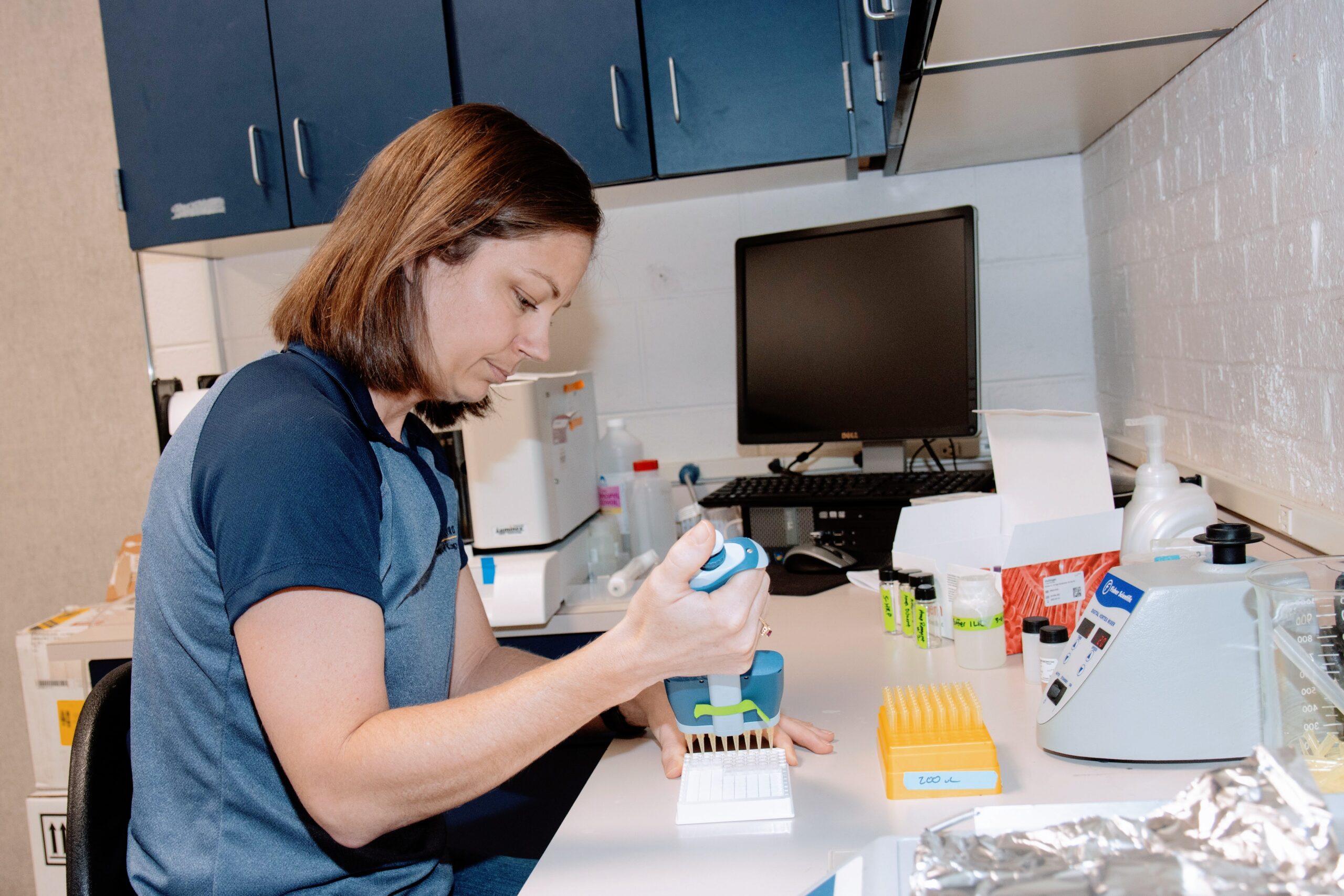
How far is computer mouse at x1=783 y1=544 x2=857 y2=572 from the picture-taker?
5.73ft

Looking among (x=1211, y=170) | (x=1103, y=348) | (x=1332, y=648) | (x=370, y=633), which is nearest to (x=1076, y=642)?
(x=1332, y=648)

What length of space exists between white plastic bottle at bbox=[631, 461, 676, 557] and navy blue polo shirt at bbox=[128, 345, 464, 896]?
954 mm

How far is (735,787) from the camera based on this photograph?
0.90m

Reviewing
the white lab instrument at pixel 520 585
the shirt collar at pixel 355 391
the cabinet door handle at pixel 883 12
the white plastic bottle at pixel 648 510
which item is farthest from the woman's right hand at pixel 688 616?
the white plastic bottle at pixel 648 510

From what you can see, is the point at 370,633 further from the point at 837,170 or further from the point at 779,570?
the point at 837,170

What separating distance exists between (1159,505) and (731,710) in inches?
25.8

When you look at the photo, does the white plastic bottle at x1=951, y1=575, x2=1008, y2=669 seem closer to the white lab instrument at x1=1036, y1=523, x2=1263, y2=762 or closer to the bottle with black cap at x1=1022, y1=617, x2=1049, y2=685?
the bottle with black cap at x1=1022, y1=617, x2=1049, y2=685

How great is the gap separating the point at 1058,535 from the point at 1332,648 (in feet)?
1.44

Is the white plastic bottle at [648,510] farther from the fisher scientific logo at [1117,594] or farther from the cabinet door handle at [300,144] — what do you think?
the fisher scientific logo at [1117,594]

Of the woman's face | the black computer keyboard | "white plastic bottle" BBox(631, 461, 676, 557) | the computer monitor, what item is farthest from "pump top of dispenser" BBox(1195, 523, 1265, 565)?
"white plastic bottle" BBox(631, 461, 676, 557)

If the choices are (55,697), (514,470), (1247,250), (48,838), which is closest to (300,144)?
(514,470)

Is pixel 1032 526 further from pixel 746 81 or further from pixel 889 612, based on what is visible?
pixel 746 81

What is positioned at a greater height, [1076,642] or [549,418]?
[549,418]

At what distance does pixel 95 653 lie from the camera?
1.82m
